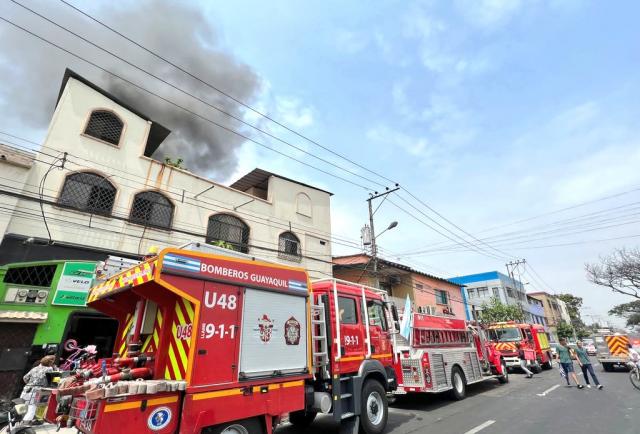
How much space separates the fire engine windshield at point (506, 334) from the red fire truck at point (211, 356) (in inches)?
670

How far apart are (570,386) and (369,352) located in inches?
410

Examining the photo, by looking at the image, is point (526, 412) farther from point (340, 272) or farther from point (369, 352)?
point (340, 272)

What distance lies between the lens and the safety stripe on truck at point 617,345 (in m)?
16.1

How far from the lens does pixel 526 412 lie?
8156 millimetres

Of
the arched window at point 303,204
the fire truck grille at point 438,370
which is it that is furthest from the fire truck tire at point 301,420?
the arched window at point 303,204

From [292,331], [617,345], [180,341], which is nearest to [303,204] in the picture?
[292,331]

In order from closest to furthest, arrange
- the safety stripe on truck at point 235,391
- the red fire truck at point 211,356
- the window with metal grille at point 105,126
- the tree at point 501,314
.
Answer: the red fire truck at point 211,356 < the safety stripe on truck at point 235,391 < the window with metal grille at point 105,126 < the tree at point 501,314

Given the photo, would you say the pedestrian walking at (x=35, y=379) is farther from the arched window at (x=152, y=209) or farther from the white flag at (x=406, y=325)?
the white flag at (x=406, y=325)

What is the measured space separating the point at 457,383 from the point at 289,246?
403 inches

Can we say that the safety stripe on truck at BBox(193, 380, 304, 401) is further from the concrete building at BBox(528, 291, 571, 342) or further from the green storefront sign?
the concrete building at BBox(528, 291, 571, 342)

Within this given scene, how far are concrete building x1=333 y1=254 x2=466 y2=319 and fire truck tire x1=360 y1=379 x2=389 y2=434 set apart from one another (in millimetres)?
14800

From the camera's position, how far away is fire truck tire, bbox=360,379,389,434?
646 centimetres

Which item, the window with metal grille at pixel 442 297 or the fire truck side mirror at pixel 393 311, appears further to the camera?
the window with metal grille at pixel 442 297

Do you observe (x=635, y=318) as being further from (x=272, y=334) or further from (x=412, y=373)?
(x=272, y=334)
